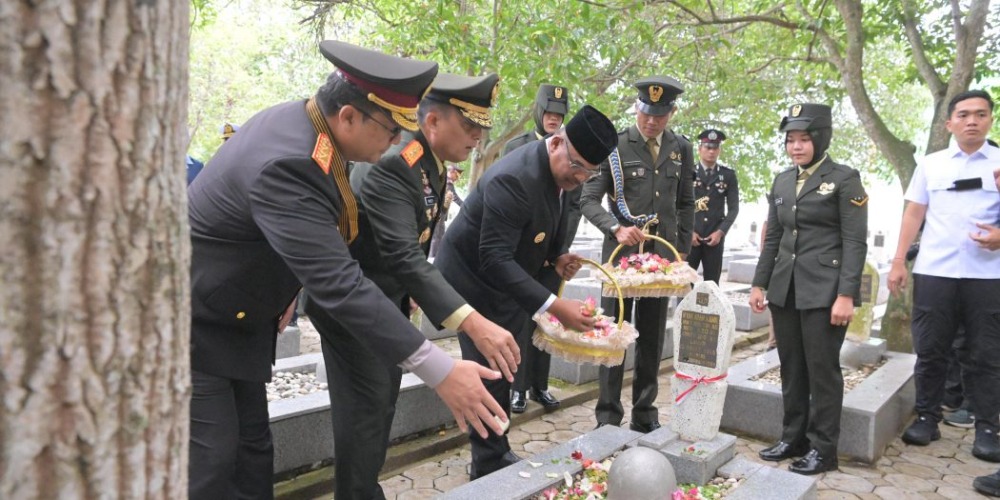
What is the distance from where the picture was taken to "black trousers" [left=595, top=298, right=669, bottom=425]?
4438 mm

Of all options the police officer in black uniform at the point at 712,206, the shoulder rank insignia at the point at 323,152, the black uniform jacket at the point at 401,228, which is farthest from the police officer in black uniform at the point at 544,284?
the police officer in black uniform at the point at 712,206

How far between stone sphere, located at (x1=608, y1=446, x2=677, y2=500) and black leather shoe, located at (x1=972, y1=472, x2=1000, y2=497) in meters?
2.29

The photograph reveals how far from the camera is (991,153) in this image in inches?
172

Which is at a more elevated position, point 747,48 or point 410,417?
point 747,48

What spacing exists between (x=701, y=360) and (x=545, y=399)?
162 centimetres

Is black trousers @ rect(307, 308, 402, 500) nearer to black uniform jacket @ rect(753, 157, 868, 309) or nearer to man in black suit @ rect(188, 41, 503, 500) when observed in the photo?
man in black suit @ rect(188, 41, 503, 500)

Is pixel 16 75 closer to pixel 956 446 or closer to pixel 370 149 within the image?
pixel 370 149

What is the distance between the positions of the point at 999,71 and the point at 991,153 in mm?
3303

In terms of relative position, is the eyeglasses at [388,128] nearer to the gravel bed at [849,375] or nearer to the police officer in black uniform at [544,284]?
the police officer in black uniform at [544,284]

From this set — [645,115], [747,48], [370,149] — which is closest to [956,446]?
[645,115]

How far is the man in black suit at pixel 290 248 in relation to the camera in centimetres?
187

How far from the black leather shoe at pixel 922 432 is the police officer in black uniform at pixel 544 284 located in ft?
8.25

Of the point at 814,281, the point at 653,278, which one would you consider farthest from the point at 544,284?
the point at 814,281

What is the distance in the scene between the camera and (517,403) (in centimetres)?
498
